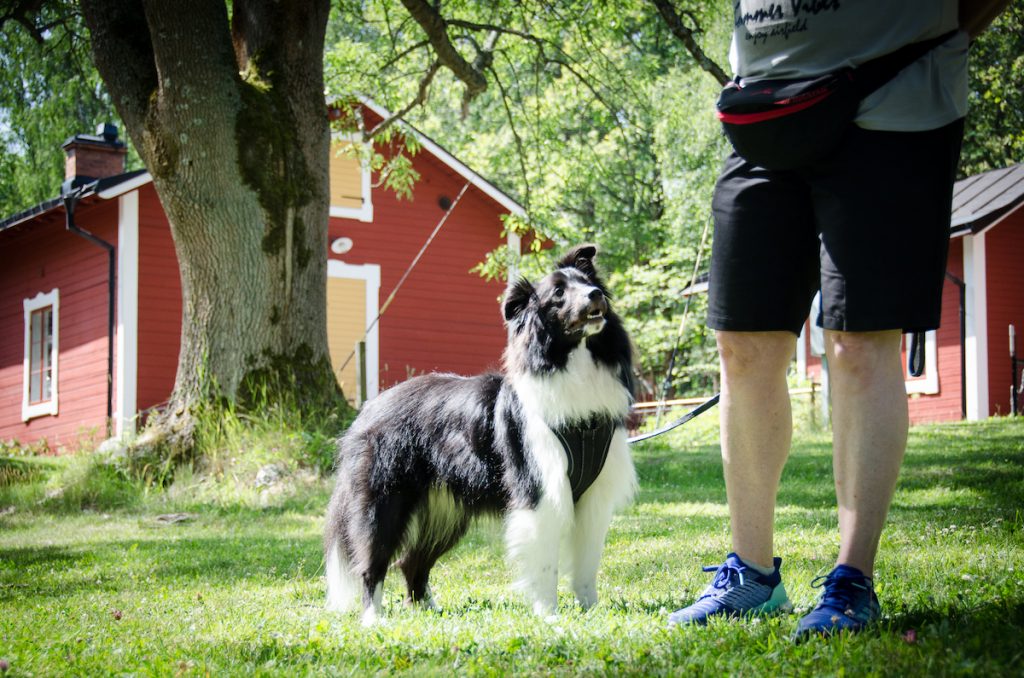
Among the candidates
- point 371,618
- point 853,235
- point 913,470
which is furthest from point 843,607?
point 913,470

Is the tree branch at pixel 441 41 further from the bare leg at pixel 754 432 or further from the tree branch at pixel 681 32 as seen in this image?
the bare leg at pixel 754 432

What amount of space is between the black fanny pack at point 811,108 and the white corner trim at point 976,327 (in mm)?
15741

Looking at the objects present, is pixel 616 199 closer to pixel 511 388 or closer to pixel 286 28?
pixel 286 28

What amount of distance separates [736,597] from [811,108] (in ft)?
4.93

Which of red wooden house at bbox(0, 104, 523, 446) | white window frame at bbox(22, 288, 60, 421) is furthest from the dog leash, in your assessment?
white window frame at bbox(22, 288, 60, 421)

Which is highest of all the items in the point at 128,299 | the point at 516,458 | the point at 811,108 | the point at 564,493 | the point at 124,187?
the point at 124,187

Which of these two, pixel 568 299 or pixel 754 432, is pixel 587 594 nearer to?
pixel 568 299

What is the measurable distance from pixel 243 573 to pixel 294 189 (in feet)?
15.2

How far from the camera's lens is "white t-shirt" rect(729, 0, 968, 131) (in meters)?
2.83

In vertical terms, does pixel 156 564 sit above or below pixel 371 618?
below

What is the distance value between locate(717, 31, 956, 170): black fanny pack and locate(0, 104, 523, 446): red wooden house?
14.6 meters

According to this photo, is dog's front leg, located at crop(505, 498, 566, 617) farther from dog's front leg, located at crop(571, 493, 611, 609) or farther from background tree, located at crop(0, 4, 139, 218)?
background tree, located at crop(0, 4, 139, 218)

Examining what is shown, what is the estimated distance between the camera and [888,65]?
288 cm

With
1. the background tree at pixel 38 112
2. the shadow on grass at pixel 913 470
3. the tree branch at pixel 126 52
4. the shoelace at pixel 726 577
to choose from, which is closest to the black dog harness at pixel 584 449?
the shoelace at pixel 726 577
